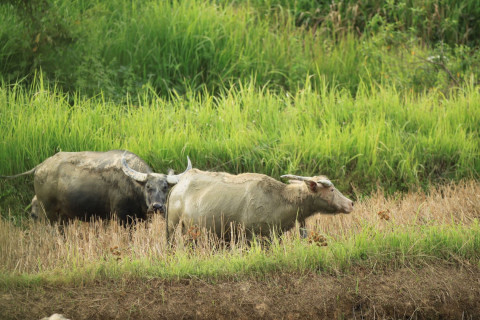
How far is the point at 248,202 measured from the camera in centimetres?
632

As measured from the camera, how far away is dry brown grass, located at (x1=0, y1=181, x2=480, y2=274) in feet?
20.5

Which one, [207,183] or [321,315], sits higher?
[207,183]

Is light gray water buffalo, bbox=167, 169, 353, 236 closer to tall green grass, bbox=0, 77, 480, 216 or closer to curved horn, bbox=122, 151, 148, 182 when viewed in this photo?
curved horn, bbox=122, 151, 148, 182

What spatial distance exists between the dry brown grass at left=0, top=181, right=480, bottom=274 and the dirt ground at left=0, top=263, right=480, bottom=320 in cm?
39

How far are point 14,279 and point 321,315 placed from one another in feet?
8.05

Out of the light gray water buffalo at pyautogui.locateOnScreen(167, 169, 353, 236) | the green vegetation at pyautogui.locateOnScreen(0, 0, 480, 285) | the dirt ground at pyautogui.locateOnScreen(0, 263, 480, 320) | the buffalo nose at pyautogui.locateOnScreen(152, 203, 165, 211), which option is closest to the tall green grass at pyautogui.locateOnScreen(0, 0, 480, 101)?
the green vegetation at pyautogui.locateOnScreen(0, 0, 480, 285)

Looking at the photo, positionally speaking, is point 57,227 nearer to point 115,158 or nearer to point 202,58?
point 115,158

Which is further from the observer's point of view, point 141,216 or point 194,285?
point 141,216

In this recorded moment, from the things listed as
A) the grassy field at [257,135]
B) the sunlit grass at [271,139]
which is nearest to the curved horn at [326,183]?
the grassy field at [257,135]

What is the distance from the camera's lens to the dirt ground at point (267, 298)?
5.45 meters

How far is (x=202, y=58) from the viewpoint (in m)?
11.3

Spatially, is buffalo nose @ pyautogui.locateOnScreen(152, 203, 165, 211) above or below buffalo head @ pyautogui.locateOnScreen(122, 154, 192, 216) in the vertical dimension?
below

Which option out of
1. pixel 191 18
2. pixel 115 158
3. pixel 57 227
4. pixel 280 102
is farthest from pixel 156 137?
pixel 191 18

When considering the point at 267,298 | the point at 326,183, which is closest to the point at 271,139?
the point at 326,183
